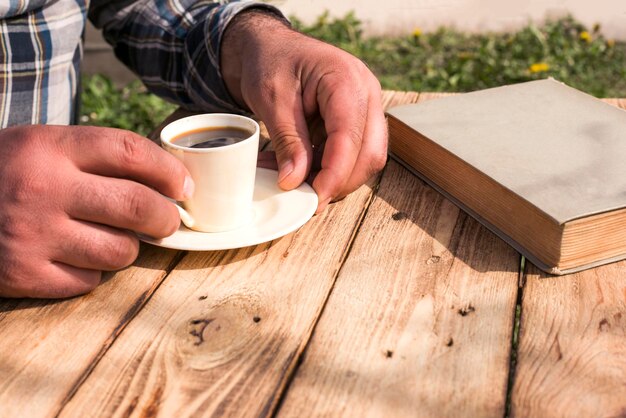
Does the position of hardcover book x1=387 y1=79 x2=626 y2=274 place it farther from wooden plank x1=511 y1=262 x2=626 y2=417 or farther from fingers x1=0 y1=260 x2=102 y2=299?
fingers x1=0 y1=260 x2=102 y2=299

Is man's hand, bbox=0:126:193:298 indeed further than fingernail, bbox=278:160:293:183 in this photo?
No

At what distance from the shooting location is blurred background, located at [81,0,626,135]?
3.72 meters

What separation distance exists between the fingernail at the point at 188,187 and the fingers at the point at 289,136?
0.20 metres

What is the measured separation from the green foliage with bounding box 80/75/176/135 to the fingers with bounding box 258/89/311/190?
7.44 ft

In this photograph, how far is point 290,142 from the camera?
122 centimetres

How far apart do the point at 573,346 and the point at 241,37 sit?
919 millimetres

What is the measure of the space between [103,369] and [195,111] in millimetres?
959

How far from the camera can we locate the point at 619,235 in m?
1.00

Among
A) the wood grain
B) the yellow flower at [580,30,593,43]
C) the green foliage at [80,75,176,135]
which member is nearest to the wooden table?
the wood grain

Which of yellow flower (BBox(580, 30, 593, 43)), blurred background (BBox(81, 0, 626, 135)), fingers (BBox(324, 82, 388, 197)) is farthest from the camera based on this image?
yellow flower (BBox(580, 30, 593, 43))

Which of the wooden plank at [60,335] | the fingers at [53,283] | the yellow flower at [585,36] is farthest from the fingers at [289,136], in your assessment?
the yellow flower at [585,36]

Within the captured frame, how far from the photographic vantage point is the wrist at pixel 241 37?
4.69ft

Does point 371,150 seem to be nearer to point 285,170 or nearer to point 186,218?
point 285,170

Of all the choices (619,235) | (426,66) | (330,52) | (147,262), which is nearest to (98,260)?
(147,262)
